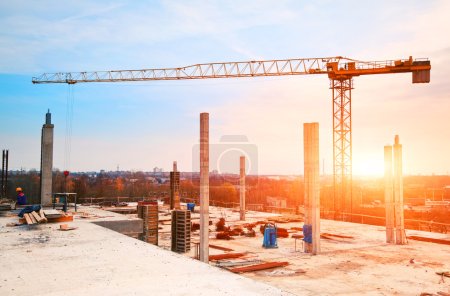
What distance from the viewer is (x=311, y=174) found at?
21188mm

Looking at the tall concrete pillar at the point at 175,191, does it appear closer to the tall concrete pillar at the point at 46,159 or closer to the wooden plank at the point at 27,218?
the tall concrete pillar at the point at 46,159

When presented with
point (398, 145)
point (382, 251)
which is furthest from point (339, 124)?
point (382, 251)

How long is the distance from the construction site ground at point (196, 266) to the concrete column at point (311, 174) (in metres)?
1.89

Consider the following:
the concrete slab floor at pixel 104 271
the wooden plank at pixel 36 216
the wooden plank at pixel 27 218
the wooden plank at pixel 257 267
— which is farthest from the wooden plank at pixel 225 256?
the wooden plank at pixel 27 218

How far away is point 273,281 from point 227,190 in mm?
88046

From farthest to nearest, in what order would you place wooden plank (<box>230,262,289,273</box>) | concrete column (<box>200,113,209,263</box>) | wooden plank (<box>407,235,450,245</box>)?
wooden plank (<box>407,235,450,245</box>) < concrete column (<box>200,113,209,263</box>) < wooden plank (<box>230,262,289,273</box>)

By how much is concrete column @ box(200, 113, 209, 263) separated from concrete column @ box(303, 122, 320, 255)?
6073mm

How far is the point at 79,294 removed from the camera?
7.81m

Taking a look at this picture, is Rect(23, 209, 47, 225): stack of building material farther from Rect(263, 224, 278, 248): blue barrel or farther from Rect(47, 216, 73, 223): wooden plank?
Rect(263, 224, 278, 248): blue barrel

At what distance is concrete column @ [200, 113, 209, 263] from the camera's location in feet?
58.2

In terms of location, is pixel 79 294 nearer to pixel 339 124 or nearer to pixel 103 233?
pixel 103 233

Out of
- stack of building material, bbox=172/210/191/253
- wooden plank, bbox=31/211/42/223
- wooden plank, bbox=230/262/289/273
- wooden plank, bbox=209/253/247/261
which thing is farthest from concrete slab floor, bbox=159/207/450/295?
wooden plank, bbox=31/211/42/223

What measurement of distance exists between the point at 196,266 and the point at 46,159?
21.8 meters

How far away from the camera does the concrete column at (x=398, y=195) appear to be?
23.5 metres
